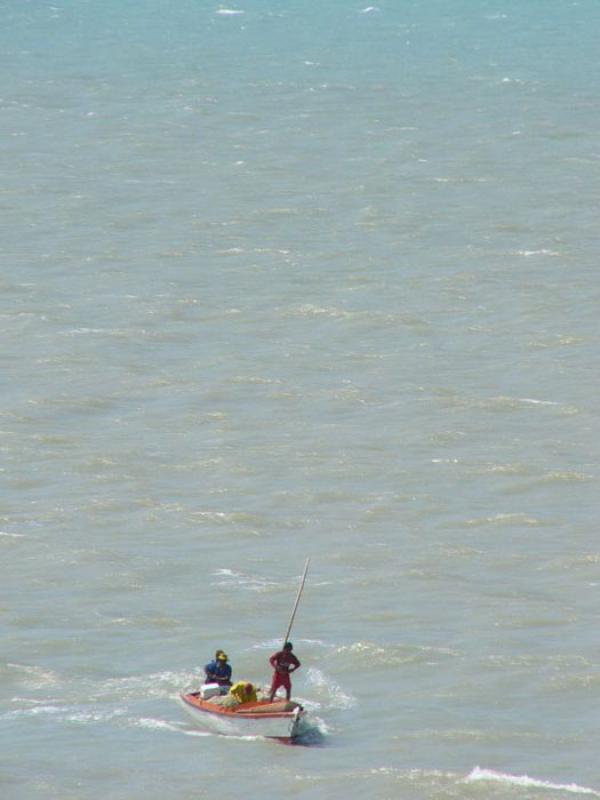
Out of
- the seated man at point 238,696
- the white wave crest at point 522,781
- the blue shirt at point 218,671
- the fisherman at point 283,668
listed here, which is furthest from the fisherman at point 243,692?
the white wave crest at point 522,781

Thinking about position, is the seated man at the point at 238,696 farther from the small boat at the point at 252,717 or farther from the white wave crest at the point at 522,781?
the white wave crest at the point at 522,781

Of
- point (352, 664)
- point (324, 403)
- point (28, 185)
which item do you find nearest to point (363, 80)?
point (28, 185)

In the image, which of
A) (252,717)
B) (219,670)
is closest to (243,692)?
(252,717)

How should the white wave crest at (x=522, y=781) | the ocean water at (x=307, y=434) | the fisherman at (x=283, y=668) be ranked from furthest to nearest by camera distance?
the ocean water at (x=307, y=434)
the fisherman at (x=283, y=668)
the white wave crest at (x=522, y=781)

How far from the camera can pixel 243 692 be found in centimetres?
3269

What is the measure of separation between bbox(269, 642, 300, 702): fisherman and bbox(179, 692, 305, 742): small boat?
0.33 m

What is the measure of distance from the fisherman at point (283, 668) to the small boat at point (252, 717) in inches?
12.9

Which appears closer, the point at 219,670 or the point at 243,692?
the point at 243,692

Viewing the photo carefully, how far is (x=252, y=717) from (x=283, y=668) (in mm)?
996

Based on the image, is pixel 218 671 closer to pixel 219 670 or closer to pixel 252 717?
pixel 219 670

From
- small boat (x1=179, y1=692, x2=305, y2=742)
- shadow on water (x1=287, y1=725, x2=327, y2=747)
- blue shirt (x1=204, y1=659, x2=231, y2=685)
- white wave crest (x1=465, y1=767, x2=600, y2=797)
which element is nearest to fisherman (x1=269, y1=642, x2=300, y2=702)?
small boat (x1=179, y1=692, x2=305, y2=742)

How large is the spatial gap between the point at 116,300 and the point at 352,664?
92.5 ft

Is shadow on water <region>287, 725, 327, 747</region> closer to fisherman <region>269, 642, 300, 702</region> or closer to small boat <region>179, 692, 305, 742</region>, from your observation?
small boat <region>179, 692, 305, 742</region>

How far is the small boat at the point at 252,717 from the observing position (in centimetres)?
3209
